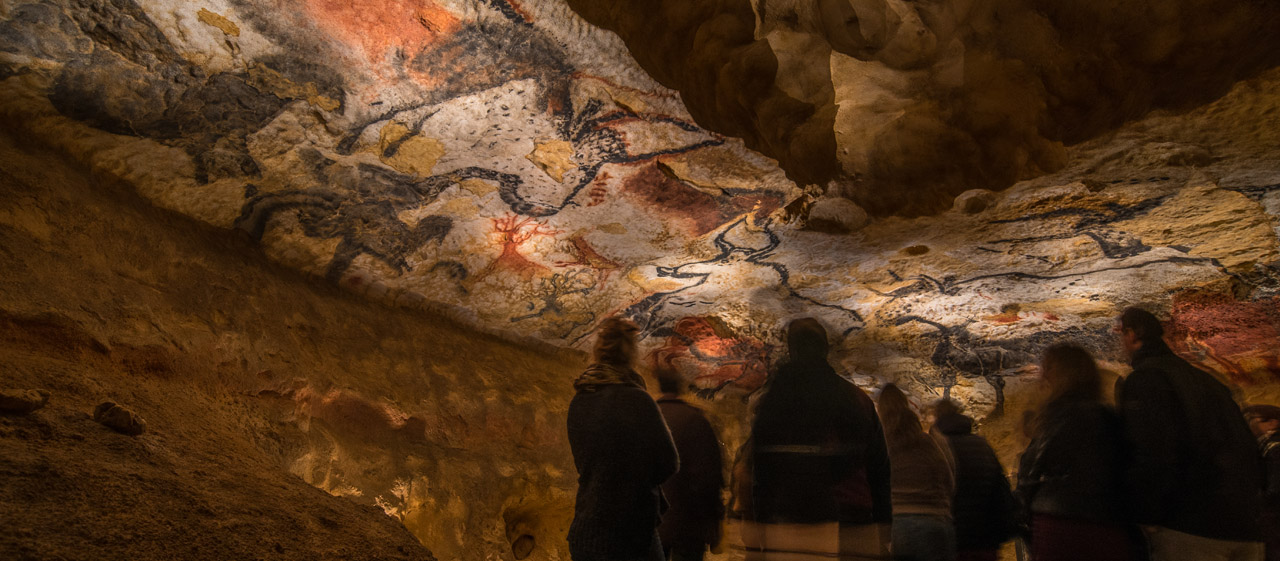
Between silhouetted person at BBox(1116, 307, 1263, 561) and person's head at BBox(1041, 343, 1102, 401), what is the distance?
0.53ft

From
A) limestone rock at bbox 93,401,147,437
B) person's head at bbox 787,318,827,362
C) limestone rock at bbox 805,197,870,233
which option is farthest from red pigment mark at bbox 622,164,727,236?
limestone rock at bbox 93,401,147,437

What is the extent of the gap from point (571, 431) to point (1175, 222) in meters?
3.71


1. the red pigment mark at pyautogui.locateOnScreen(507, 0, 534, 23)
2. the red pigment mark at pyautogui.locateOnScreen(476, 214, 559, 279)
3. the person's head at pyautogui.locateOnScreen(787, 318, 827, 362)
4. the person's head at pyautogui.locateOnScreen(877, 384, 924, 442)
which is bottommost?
the person's head at pyautogui.locateOnScreen(877, 384, 924, 442)

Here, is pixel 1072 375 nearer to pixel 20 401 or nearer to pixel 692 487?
pixel 692 487

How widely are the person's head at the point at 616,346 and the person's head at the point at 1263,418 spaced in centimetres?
322

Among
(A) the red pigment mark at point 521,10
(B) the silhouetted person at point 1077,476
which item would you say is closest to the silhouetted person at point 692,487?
(B) the silhouetted person at point 1077,476

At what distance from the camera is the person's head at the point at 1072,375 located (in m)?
2.73

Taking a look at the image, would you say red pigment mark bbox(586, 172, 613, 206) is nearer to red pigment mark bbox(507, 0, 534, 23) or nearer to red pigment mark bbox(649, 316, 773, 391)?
red pigment mark bbox(507, 0, 534, 23)

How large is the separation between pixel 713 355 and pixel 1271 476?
3917mm

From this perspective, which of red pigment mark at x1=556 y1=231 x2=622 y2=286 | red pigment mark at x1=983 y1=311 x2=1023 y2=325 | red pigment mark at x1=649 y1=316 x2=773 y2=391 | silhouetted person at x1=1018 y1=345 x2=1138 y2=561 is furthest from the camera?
red pigment mark at x1=649 y1=316 x2=773 y2=391

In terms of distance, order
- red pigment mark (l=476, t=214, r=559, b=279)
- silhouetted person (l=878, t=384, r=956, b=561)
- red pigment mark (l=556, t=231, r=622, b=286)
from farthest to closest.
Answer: red pigment mark (l=556, t=231, r=622, b=286) < red pigment mark (l=476, t=214, r=559, b=279) < silhouetted person (l=878, t=384, r=956, b=561)

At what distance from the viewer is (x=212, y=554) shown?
4.60 ft

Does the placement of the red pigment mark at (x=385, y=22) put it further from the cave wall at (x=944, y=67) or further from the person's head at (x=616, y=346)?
the person's head at (x=616, y=346)

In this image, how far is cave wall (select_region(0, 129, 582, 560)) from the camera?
1.52 metres
